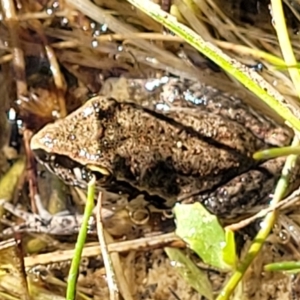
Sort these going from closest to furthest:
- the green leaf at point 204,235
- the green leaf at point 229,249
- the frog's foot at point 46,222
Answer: the green leaf at point 229,249, the green leaf at point 204,235, the frog's foot at point 46,222

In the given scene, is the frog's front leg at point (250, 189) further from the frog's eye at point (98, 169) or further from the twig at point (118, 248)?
the frog's eye at point (98, 169)

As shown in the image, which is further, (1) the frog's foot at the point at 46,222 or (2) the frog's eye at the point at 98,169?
(1) the frog's foot at the point at 46,222

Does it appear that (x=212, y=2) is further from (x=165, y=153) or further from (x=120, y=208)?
(x=120, y=208)

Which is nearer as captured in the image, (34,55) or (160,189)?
(160,189)

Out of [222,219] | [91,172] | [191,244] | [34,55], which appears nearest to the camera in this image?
[191,244]

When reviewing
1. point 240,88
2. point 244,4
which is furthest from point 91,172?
point 244,4

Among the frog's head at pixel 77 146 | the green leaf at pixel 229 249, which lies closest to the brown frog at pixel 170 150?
the frog's head at pixel 77 146

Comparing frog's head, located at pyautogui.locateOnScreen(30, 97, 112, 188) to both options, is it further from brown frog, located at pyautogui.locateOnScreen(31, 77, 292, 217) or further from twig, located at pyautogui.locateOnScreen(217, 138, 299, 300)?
twig, located at pyautogui.locateOnScreen(217, 138, 299, 300)

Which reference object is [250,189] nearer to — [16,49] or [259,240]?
[259,240]

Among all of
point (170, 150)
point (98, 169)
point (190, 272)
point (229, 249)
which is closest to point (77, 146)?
point (98, 169)
